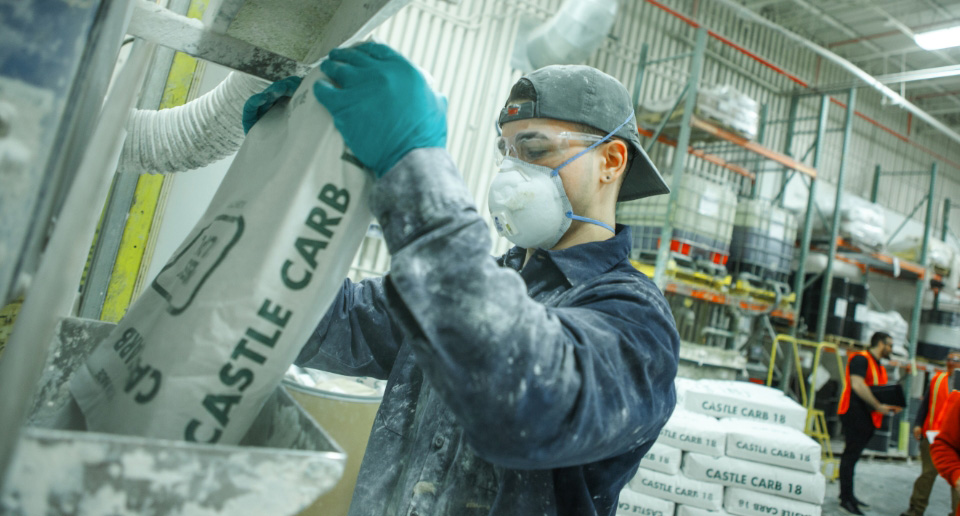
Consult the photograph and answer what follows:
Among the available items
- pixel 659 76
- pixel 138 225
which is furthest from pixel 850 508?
pixel 138 225

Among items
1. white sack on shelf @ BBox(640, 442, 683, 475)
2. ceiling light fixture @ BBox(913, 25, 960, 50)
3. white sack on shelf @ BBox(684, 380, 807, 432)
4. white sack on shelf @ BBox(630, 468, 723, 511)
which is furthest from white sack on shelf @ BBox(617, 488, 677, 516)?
ceiling light fixture @ BBox(913, 25, 960, 50)

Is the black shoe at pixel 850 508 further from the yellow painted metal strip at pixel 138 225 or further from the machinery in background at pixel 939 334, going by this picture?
the yellow painted metal strip at pixel 138 225

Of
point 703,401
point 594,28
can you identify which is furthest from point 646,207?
point 703,401

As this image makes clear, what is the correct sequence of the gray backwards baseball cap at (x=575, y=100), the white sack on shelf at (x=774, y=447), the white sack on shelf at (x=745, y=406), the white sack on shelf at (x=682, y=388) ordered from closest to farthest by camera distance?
the gray backwards baseball cap at (x=575, y=100), the white sack on shelf at (x=774, y=447), the white sack on shelf at (x=745, y=406), the white sack on shelf at (x=682, y=388)

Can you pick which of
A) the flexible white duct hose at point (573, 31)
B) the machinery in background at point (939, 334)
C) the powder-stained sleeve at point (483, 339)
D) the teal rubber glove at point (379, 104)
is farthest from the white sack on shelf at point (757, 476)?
the machinery in background at point (939, 334)

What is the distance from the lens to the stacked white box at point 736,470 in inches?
130

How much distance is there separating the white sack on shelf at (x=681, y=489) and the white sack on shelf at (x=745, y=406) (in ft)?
1.70

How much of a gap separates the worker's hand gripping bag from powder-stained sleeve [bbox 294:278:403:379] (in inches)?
20.1

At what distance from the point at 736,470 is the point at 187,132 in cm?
350

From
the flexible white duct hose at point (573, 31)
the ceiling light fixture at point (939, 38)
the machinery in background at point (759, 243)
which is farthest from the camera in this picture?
the ceiling light fixture at point (939, 38)

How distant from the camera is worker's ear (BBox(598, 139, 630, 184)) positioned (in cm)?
140

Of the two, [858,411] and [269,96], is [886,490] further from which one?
[269,96]

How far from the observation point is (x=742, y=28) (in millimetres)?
9016

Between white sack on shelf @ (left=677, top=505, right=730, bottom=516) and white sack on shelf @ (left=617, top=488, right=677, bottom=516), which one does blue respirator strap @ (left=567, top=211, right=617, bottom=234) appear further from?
white sack on shelf @ (left=677, top=505, right=730, bottom=516)
